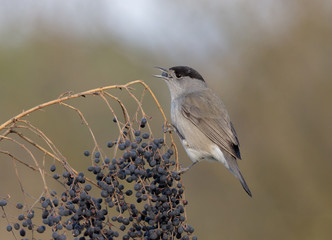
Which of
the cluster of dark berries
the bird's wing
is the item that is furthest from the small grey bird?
the cluster of dark berries

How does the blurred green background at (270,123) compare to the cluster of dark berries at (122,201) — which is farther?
the blurred green background at (270,123)

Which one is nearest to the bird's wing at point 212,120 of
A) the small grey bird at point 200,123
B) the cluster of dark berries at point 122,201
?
the small grey bird at point 200,123

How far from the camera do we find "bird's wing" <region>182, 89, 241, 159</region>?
5086mm

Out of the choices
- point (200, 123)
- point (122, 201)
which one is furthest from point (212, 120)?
point (122, 201)

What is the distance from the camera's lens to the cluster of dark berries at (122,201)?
2.61 m

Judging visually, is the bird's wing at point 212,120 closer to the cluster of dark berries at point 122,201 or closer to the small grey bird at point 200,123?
the small grey bird at point 200,123

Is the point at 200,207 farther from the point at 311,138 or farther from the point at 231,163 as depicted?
the point at 231,163

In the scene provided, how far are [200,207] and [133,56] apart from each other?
6.57 metres

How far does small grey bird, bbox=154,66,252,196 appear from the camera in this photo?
5047 mm

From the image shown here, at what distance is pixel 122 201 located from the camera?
2.71 metres

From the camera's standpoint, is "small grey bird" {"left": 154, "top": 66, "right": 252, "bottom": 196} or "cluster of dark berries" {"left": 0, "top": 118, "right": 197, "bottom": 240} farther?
"small grey bird" {"left": 154, "top": 66, "right": 252, "bottom": 196}

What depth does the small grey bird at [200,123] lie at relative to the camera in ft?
16.6

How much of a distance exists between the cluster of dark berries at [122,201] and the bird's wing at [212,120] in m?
1.93

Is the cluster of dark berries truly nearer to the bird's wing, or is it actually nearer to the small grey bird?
the small grey bird
